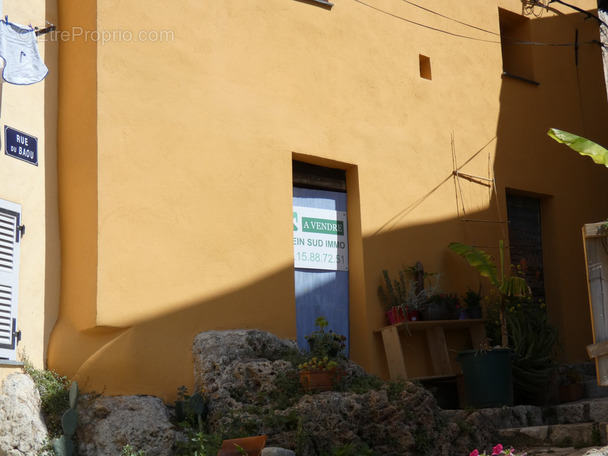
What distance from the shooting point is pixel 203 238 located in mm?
8547

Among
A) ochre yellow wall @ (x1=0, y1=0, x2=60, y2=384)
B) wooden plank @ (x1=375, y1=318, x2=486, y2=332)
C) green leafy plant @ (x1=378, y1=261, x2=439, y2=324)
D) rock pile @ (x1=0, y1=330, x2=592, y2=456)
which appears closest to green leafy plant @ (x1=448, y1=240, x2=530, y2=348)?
wooden plank @ (x1=375, y1=318, x2=486, y2=332)

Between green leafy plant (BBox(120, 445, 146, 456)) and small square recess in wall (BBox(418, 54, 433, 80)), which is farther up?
small square recess in wall (BBox(418, 54, 433, 80))

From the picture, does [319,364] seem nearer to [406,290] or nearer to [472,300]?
[406,290]

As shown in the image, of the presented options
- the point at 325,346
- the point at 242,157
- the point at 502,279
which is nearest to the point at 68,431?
the point at 325,346

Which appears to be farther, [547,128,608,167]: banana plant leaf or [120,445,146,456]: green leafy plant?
[547,128,608,167]: banana plant leaf

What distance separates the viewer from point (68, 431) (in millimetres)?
7262

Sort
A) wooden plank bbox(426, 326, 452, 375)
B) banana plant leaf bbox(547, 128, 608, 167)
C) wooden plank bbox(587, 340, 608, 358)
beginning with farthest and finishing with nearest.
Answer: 1. wooden plank bbox(426, 326, 452, 375)
2. banana plant leaf bbox(547, 128, 608, 167)
3. wooden plank bbox(587, 340, 608, 358)

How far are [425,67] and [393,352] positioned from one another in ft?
12.7

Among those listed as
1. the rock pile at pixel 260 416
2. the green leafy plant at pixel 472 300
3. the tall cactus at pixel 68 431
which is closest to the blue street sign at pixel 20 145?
the rock pile at pixel 260 416

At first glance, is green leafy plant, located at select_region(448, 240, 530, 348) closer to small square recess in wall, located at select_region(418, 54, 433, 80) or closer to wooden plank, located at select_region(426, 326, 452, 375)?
wooden plank, located at select_region(426, 326, 452, 375)

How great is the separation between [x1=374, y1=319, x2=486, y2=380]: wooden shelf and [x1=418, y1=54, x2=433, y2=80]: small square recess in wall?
10.6ft

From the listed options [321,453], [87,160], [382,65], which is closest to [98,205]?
[87,160]

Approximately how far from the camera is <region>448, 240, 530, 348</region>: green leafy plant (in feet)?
32.6

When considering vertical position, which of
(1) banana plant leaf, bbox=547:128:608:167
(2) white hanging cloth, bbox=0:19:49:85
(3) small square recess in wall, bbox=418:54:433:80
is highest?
(3) small square recess in wall, bbox=418:54:433:80
